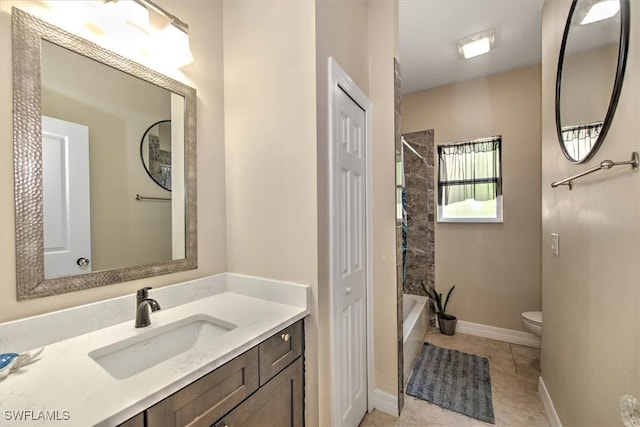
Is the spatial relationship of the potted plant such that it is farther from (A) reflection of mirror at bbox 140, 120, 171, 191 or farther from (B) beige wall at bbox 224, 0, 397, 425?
(A) reflection of mirror at bbox 140, 120, 171, 191

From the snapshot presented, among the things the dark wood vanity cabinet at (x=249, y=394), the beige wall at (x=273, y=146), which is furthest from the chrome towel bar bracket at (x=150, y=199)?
the dark wood vanity cabinet at (x=249, y=394)

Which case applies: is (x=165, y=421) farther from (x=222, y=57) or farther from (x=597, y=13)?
(x=597, y=13)

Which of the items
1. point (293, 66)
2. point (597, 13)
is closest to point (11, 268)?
point (293, 66)

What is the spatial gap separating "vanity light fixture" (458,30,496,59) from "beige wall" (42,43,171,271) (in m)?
2.40

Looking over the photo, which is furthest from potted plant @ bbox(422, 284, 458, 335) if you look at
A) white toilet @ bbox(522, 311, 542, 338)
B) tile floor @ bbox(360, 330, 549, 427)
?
white toilet @ bbox(522, 311, 542, 338)

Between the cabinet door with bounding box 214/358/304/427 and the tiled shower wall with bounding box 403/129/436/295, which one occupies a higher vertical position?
the tiled shower wall with bounding box 403/129/436/295

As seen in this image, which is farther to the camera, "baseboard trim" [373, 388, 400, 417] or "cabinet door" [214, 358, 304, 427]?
"baseboard trim" [373, 388, 400, 417]

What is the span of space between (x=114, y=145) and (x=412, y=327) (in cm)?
242

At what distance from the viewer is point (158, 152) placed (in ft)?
4.07

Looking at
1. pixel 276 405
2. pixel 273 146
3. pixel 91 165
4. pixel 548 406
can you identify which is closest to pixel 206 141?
pixel 273 146

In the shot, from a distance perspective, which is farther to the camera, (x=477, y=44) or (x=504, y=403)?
(x=477, y=44)

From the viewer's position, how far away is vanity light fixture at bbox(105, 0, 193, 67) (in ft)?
3.54

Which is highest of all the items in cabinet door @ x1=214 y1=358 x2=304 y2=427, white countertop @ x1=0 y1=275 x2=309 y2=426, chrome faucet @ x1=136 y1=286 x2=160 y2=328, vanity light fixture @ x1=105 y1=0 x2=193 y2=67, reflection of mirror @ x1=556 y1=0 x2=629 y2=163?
vanity light fixture @ x1=105 y1=0 x2=193 y2=67

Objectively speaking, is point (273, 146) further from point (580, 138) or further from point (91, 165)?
point (580, 138)
